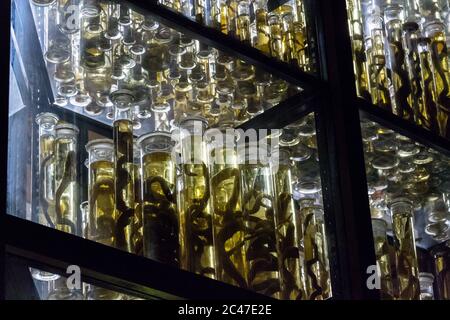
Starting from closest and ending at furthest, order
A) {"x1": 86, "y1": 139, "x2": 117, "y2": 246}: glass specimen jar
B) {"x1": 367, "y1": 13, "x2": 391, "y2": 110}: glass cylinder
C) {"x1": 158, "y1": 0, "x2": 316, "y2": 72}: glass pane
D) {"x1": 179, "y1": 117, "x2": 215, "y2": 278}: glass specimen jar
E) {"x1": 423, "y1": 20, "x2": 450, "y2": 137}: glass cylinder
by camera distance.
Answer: {"x1": 86, "y1": 139, "x2": 117, "y2": 246}: glass specimen jar < {"x1": 179, "y1": 117, "x2": 215, "y2": 278}: glass specimen jar < {"x1": 158, "y1": 0, "x2": 316, "y2": 72}: glass pane < {"x1": 367, "y1": 13, "x2": 391, "y2": 110}: glass cylinder < {"x1": 423, "y1": 20, "x2": 450, "y2": 137}: glass cylinder

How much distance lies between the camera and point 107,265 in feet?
5.96

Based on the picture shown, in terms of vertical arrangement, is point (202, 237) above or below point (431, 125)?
below

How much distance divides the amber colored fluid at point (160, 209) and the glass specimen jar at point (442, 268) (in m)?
0.74

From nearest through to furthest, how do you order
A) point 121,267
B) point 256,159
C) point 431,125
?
point 121,267, point 256,159, point 431,125

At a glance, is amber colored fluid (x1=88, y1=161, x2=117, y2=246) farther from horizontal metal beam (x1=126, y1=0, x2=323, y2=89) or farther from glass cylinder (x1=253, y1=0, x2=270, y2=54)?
glass cylinder (x1=253, y1=0, x2=270, y2=54)

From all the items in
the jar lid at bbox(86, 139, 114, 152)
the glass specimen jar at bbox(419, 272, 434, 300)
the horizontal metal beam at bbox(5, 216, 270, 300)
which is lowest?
the horizontal metal beam at bbox(5, 216, 270, 300)

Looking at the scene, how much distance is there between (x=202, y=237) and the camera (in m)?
2.07

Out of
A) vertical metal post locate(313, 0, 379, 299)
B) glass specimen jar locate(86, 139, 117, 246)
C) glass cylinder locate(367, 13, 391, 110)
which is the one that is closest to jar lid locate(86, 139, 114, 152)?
glass specimen jar locate(86, 139, 117, 246)

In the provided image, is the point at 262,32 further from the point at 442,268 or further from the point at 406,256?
the point at 442,268

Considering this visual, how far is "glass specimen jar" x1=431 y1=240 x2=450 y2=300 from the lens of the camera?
256 cm

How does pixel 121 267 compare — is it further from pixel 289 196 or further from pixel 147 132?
pixel 289 196

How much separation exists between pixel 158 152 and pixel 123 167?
72mm
